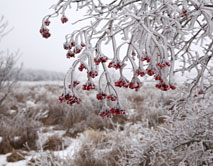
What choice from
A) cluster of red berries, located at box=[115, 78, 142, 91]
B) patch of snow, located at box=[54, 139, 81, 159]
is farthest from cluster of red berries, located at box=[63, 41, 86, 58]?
patch of snow, located at box=[54, 139, 81, 159]

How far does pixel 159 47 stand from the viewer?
2.50 ft

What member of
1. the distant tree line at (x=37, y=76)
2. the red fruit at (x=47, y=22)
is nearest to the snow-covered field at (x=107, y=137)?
the red fruit at (x=47, y=22)

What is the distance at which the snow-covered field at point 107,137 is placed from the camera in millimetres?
2121

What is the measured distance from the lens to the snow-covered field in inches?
83.5

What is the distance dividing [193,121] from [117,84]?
1.63 meters

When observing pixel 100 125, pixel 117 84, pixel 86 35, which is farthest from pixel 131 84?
pixel 100 125

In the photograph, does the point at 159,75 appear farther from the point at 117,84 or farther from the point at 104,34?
the point at 104,34

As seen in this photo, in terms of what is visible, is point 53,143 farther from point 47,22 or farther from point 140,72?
point 140,72

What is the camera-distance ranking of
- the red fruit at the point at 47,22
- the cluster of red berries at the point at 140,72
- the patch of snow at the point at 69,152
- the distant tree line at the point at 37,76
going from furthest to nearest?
the distant tree line at the point at 37,76, the patch of snow at the point at 69,152, the red fruit at the point at 47,22, the cluster of red berries at the point at 140,72

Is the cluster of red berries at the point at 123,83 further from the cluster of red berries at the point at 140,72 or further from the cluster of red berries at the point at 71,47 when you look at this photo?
the cluster of red berries at the point at 71,47

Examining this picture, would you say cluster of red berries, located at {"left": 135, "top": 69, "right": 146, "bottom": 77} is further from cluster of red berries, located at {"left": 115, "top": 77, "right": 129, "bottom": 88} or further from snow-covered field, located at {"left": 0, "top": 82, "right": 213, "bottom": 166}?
snow-covered field, located at {"left": 0, "top": 82, "right": 213, "bottom": 166}

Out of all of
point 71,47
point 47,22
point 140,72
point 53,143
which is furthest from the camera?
point 53,143

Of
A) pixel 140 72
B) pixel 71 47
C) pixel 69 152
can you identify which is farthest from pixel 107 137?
pixel 140 72

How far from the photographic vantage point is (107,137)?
381 centimetres
